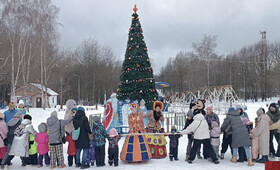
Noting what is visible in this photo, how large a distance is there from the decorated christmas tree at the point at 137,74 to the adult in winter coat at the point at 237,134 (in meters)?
6.28

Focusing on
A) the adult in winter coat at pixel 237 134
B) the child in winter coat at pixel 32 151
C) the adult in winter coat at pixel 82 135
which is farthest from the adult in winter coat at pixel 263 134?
the child in winter coat at pixel 32 151

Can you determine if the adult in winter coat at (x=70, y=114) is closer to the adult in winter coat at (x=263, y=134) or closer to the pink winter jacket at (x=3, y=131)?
the pink winter jacket at (x=3, y=131)

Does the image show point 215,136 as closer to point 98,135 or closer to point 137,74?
point 98,135

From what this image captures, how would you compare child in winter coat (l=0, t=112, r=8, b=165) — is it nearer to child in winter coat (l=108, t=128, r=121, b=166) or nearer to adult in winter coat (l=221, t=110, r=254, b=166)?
child in winter coat (l=108, t=128, r=121, b=166)

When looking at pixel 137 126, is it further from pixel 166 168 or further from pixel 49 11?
pixel 49 11

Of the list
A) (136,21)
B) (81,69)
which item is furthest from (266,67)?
(136,21)

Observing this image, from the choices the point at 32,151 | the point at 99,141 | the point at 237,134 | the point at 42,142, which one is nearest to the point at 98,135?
the point at 99,141

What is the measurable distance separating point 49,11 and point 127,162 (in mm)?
25376

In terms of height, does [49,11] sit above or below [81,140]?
above

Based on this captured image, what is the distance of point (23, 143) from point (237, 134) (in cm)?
602

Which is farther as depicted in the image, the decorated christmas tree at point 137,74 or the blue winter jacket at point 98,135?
the decorated christmas tree at point 137,74

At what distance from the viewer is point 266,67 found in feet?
167

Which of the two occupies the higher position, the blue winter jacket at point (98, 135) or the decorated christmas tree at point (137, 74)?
the decorated christmas tree at point (137, 74)

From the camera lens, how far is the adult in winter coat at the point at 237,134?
6660mm
